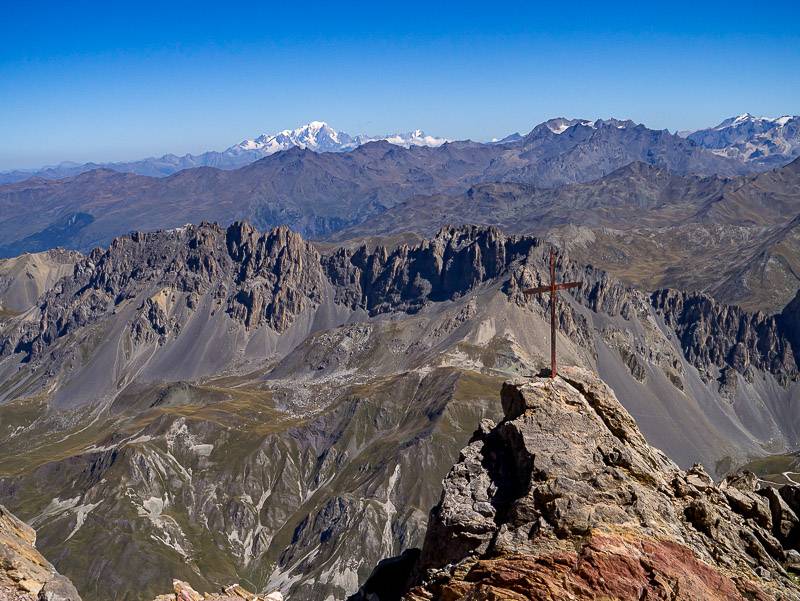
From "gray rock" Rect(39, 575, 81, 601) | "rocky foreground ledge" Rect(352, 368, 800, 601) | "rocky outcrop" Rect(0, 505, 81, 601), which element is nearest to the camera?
"rocky foreground ledge" Rect(352, 368, 800, 601)

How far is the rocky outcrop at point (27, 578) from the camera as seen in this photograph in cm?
3331

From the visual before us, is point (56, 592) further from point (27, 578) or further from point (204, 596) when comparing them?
point (204, 596)

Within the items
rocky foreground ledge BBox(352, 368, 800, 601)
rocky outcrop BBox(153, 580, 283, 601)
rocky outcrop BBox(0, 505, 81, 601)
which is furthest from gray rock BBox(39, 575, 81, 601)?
rocky foreground ledge BBox(352, 368, 800, 601)

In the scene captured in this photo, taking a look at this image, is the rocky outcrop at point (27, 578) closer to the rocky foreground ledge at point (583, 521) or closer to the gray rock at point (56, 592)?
the gray rock at point (56, 592)

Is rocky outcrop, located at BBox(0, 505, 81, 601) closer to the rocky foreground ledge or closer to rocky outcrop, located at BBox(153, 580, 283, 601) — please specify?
rocky outcrop, located at BBox(153, 580, 283, 601)

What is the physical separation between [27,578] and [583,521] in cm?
2965

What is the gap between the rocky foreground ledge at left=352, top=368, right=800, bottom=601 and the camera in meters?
29.1

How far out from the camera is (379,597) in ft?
143

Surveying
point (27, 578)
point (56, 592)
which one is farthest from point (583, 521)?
point (27, 578)

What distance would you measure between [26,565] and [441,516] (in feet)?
79.7

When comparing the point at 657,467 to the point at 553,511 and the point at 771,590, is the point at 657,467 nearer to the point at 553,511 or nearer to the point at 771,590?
the point at 771,590

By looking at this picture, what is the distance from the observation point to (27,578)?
35.5 metres

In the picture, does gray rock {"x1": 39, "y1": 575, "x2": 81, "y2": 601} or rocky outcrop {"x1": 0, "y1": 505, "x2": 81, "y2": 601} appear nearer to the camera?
gray rock {"x1": 39, "y1": 575, "x2": 81, "y2": 601}

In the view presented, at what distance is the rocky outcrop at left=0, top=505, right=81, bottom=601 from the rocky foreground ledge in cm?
1802
